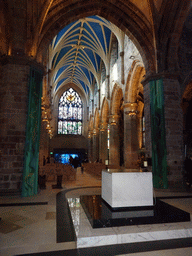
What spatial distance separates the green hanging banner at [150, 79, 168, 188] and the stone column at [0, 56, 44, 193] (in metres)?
5.22

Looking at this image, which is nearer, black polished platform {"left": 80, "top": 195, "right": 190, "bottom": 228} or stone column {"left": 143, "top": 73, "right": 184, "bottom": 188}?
black polished platform {"left": 80, "top": 195, "right": 190, "bottom": 228}

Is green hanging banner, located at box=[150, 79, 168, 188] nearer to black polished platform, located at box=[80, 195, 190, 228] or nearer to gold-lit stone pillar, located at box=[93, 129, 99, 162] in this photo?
black polished platform, located at box=[80, 195, 190, 228]

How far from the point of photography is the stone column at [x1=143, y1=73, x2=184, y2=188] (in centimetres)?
771

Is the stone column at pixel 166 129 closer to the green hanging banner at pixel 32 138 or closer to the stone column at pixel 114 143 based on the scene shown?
the green hanging banner at pixel 32 138

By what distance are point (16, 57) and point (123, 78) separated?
8920 millimetres

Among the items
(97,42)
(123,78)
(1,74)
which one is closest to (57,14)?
(1,74)

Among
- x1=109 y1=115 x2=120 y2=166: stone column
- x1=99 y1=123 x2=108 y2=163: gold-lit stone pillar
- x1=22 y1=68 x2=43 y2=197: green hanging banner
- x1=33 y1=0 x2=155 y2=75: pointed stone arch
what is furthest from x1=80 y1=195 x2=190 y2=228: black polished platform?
x1=99 y1=123 x2=108 y2=163: gold-lit stone pillar

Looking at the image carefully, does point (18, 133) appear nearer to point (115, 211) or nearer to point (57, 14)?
point (115, 211)

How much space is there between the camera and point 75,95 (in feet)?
107

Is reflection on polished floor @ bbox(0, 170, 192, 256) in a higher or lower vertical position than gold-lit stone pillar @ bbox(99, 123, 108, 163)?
lower

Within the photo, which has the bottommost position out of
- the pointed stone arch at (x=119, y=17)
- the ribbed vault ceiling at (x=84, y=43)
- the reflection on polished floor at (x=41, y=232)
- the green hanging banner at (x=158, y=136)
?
the reflection on polished floor at (x=41, y=232)

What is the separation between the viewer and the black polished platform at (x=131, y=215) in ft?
10.6

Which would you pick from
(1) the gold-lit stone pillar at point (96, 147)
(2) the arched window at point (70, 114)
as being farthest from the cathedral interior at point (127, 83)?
(2) the arched window at point (70, 114)

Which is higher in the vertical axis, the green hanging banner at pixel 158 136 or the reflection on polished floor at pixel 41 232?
the green hanging banner at pixel 158 136
